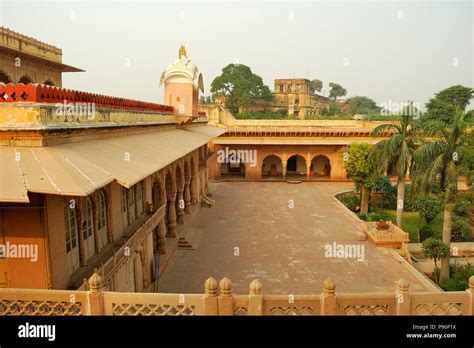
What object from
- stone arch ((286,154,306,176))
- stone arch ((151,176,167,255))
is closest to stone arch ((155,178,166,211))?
stone arch ((151,176,167,255))

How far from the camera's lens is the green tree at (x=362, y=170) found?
909 inches

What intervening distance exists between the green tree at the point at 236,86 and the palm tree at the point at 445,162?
40553mm

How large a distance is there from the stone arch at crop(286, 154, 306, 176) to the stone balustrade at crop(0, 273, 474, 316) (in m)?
31.2

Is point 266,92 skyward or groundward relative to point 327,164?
skyward

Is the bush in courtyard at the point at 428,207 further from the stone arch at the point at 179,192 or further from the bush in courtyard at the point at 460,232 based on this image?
the stone arch at the point at 179,192

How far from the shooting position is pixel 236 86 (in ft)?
181

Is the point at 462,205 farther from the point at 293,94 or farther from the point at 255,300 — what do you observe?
the point at 293,94

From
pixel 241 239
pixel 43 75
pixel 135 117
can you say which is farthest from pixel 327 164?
pixel 135 117

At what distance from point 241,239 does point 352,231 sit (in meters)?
5.57

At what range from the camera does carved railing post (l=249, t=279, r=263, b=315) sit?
6180mm

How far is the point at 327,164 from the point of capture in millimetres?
36219

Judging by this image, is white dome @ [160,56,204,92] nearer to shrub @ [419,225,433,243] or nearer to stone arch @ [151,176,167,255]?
stone arch @ [151,176,167,255]
